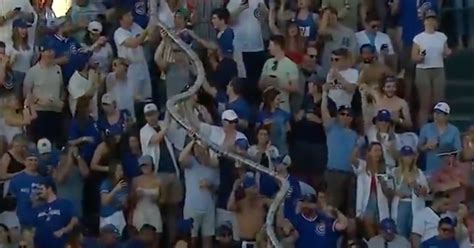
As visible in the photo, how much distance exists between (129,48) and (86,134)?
1.30 m

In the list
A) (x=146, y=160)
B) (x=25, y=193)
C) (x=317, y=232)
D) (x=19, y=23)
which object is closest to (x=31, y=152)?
(x=25, y=193)

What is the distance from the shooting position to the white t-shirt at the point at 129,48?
1945cm

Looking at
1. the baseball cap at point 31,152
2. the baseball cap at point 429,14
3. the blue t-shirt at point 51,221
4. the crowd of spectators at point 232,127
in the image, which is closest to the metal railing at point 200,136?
the crowd of spectators at point 232,127

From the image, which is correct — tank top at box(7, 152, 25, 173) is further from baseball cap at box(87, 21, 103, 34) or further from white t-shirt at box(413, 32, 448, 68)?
white t-shirt at box(413, 32, 448, 68)

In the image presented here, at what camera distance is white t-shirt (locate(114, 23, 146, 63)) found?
63.8 ft

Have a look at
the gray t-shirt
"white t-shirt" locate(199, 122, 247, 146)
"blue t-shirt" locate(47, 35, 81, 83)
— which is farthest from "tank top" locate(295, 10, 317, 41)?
the gray t-shirt

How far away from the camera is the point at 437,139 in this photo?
18094 mm

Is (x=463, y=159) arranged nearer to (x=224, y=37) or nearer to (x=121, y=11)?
(x=224, y=37)

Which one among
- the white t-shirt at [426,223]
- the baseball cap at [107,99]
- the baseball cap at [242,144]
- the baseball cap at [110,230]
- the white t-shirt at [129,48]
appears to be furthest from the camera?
the white t-shirt at [129,48]

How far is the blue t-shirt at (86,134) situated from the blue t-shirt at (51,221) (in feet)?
2.96

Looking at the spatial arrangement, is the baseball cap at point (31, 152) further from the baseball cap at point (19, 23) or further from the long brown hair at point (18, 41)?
the baseball cap at point (19, 23)

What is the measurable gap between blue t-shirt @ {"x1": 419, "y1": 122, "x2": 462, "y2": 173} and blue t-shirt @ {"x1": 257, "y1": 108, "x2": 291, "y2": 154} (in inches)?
55.1

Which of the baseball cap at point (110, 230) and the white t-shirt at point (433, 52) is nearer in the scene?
the baseball cap at point (110, 230)

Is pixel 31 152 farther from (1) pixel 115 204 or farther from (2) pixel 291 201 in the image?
(2) pixel 291 201
